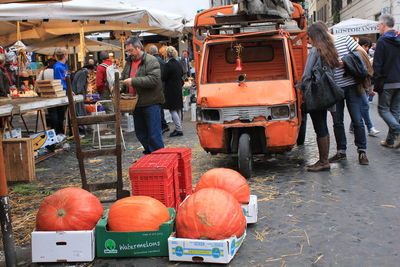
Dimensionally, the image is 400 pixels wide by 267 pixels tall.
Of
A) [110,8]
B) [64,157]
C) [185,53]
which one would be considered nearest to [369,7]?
[185,53]

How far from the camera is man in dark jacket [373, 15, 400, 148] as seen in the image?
7.85 m

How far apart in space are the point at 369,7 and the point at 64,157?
26.9 m

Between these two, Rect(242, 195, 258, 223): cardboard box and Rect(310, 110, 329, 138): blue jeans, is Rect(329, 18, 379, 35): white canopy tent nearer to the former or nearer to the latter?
Rect(310, 110, 329, 138): blue jeans

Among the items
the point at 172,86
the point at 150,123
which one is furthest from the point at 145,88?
the point at 172,86

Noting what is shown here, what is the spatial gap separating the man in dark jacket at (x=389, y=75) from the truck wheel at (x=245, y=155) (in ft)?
10.1

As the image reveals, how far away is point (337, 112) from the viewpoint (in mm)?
6914

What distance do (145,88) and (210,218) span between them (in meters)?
3.28

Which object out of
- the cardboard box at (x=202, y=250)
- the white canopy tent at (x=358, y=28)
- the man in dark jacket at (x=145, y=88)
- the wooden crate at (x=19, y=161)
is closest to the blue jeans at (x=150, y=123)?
the man in dark jacket at (x=145, y=88)

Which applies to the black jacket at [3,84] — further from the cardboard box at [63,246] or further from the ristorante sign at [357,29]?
the ristorante sign at [357,29]

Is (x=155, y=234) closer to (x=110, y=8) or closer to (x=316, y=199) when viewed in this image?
(x=316, y=199)

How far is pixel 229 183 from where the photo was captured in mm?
4551

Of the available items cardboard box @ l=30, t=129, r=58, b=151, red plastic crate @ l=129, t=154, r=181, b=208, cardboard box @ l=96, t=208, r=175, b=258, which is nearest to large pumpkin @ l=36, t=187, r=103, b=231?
cardboard box @ l=96, t=208, r=175, b=258

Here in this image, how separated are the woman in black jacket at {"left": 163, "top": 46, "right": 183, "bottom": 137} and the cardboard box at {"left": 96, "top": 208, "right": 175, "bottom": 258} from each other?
735cm

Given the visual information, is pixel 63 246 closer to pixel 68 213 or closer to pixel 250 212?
pixel 68 213
